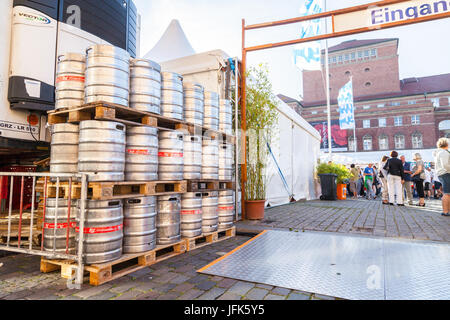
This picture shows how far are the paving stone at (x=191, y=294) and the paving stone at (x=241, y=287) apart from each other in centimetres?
29

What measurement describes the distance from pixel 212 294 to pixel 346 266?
156 cm

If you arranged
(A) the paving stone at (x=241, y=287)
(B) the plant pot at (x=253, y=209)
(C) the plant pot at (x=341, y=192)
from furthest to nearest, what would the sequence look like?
(C) the plant pot at (x=341, y=192) < (B) the plant pot at (x=253, y=209) < (A) the paving stone at (x=241, y=287)

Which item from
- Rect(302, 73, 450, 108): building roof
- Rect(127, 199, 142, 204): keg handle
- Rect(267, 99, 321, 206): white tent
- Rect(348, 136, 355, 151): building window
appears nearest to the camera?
Rect(127, 199, 142, 204): keg handle

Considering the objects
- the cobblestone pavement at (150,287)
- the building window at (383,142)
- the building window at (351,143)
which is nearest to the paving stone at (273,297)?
the cobblestone pavement at (150,287)

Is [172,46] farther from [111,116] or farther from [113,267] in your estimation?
[113,267]

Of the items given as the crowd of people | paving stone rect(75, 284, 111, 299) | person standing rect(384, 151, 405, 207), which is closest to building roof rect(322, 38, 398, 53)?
the crowd of people

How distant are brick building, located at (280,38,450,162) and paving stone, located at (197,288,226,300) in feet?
124

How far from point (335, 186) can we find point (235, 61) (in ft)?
26.0

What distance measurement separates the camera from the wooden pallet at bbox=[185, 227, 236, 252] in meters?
3.71

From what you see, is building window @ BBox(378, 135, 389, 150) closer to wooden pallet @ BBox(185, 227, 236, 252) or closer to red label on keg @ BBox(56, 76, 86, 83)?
wooden pallet @ BBox(185, 227, 236, 252)

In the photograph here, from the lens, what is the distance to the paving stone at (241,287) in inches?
94.3

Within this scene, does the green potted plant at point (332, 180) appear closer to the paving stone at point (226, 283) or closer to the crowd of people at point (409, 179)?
the crowd of people at point (409, 179)

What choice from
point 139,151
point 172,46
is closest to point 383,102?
point 172,46
